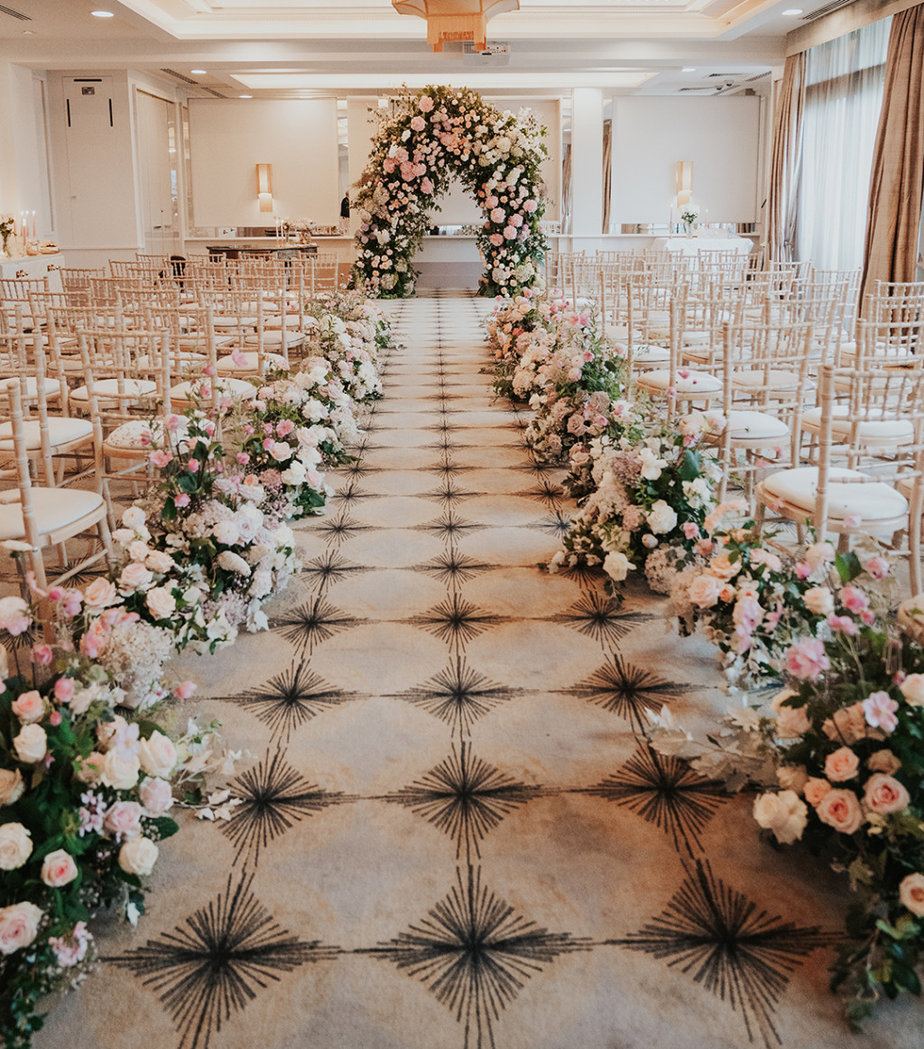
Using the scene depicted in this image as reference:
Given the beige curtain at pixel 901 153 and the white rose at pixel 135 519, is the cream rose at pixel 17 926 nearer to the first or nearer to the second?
the white rose at pixel 135 519

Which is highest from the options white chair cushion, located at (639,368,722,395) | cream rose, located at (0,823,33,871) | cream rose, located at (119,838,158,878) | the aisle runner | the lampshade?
the lampshade

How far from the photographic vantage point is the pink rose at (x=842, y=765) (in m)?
2.04

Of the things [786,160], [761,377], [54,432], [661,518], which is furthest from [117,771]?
[786,160]

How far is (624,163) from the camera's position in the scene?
15.9 metres

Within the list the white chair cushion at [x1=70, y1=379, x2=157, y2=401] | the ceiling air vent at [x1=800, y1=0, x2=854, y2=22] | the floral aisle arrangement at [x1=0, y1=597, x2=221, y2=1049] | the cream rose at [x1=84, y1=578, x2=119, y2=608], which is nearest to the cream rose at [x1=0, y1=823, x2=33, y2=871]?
the floral aisle arrangement at [x1=0, y1=597, x2=221, y2=1049]

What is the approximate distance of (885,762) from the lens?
202 cm

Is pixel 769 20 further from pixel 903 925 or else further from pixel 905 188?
pixel 903 925

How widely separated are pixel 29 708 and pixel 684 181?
1557 cm

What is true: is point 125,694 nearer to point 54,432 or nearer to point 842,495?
point 54,432

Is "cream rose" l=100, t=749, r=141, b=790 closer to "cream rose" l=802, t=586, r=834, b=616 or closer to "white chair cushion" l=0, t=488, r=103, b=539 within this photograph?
"white chair cushion" l=0, t=488, r=103, b=539

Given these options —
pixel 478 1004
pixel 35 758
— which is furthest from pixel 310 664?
pixel 478 1004

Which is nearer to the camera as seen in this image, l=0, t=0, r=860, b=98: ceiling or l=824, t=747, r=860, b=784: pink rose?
l=824, t=747, r=860, b=784: pink rose

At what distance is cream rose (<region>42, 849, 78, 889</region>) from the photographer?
6.32ft

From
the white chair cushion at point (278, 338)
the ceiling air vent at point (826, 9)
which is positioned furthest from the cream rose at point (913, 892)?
the ceiling air vent at point (826, 9)
